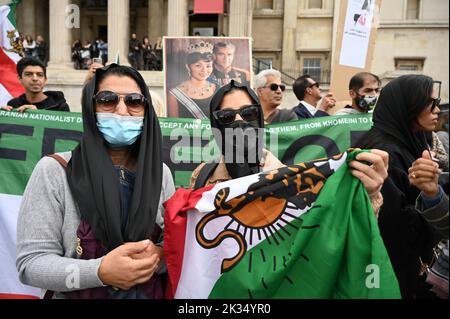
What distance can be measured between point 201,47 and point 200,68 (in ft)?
1.32

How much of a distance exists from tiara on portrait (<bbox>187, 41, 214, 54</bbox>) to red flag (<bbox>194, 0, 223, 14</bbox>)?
15.9 ft

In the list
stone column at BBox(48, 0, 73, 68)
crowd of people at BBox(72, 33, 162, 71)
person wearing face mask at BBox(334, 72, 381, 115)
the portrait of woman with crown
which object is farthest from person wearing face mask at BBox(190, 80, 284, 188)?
stone column at BBox(48, 0, 73, 68)

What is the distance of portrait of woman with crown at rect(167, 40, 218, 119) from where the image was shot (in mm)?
6797

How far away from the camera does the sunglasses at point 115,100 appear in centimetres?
212

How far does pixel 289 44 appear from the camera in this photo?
31078 millimetres

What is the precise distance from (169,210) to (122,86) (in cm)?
67

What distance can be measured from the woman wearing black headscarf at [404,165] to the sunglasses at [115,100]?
135 cm

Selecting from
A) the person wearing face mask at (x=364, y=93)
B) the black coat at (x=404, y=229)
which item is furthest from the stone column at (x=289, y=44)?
the black coat at (x=404, y=229)

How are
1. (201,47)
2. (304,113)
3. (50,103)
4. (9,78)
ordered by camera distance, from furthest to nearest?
(201,47) < (9,78) < (304,113) < (50,103)

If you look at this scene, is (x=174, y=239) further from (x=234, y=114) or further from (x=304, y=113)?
(x=304, y=113)

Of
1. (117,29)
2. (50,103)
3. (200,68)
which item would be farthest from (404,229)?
(117,29)

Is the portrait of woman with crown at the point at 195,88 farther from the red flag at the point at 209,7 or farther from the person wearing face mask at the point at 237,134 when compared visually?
the red flag at the point at 209,7
